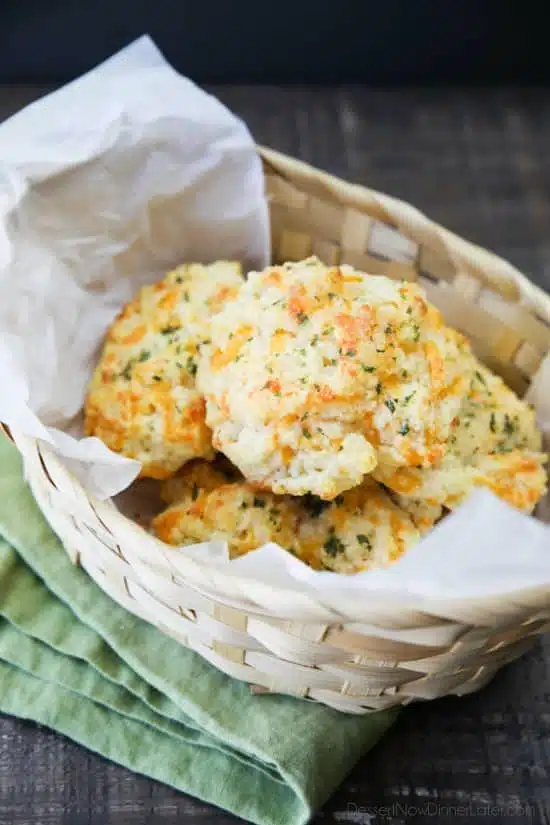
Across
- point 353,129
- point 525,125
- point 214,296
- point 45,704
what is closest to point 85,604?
point 45,704

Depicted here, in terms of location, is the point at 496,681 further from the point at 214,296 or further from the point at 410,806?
the point at 214,296

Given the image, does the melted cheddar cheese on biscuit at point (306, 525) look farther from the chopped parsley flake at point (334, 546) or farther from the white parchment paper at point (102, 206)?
the white parchment paper at point (102, 206)

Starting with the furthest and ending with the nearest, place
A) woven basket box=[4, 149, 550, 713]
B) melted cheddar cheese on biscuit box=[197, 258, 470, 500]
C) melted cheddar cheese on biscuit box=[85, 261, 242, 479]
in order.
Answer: melted cheddar cheese on biscuit box=[85, 261, 242, 479]
melted cheddar cheese on biscuit box=[197, 258, 470, 500]
woven basket box=[4, 149, 550, 713]

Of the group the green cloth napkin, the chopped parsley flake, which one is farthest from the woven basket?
the chopped parsley flake

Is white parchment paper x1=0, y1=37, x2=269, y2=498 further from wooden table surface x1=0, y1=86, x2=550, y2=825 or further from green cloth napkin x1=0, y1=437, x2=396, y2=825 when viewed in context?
wooden table surface x1=0, y1=86, x2=550, y2=825

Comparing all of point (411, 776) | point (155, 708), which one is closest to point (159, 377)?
point (155, 708)

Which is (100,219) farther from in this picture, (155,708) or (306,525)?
(155,708)
